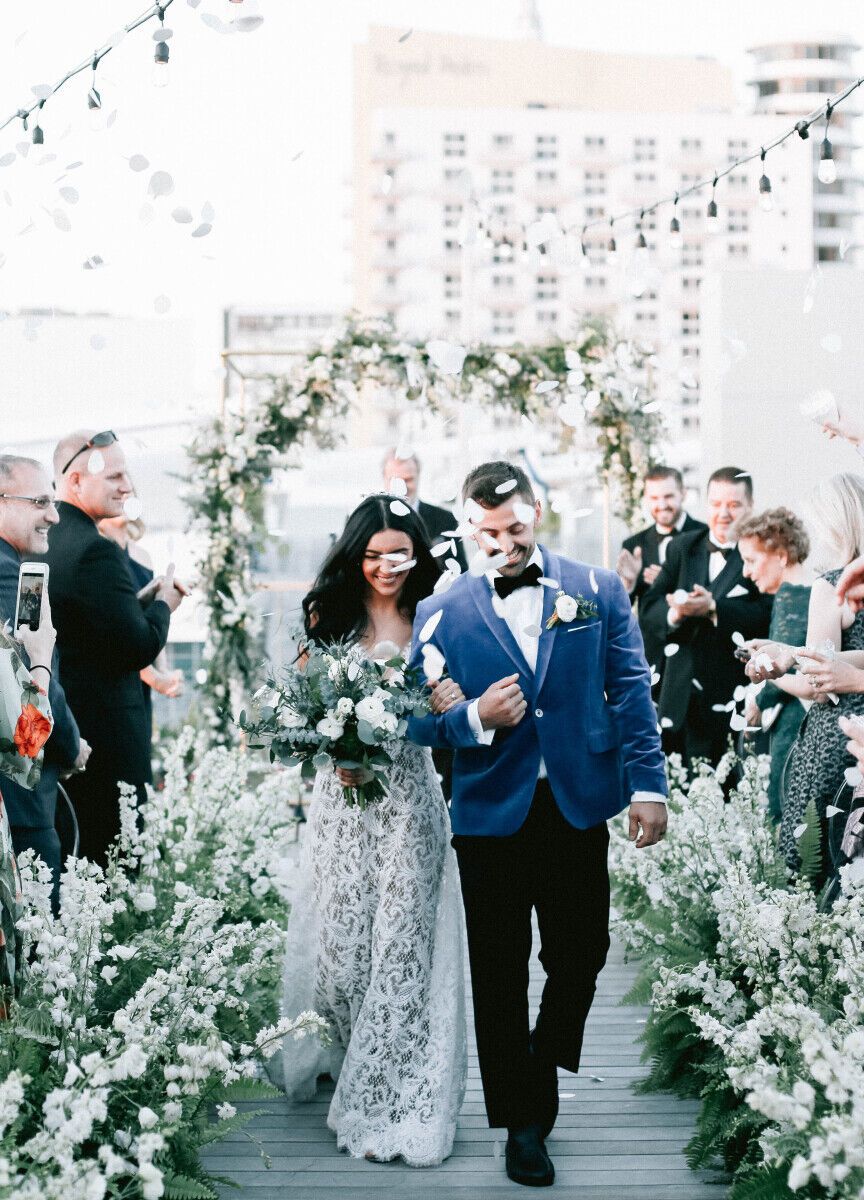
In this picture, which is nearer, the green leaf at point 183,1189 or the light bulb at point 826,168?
the green leaf at point 183,1189

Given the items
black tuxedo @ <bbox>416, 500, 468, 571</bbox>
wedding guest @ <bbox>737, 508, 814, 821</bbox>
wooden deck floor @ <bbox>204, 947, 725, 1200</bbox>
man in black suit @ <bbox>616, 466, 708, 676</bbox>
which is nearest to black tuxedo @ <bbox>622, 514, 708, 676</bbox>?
man in black suit @ <bbox>616, 466, 708, 676</bbox>

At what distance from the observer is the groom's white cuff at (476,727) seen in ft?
12.4

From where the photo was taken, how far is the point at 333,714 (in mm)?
3963

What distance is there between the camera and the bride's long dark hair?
4.42 meters

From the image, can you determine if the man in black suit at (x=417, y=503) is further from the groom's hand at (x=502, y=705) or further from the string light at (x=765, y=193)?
the groom's hand at (x=502, y=705)

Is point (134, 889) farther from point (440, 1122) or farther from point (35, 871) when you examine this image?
point (440, 1122)

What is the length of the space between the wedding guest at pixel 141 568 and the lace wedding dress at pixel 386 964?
1.98m

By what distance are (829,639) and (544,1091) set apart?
150cm

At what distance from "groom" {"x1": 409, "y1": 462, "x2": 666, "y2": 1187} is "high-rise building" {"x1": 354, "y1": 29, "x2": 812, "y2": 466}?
2365 inches

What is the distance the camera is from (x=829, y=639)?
435cm

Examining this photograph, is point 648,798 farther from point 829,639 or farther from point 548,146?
point 548,146

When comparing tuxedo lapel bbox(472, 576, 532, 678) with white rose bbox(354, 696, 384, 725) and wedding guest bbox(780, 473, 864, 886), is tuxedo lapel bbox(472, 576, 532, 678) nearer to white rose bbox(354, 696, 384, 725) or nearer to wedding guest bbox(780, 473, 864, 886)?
white rose bbox(354, 696, 384, 725)

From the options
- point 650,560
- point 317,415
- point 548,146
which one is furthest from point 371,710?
point 548,146

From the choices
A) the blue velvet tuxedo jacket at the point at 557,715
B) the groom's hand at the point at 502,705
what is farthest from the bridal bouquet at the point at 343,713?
the groom's hand at the point at 502,705
